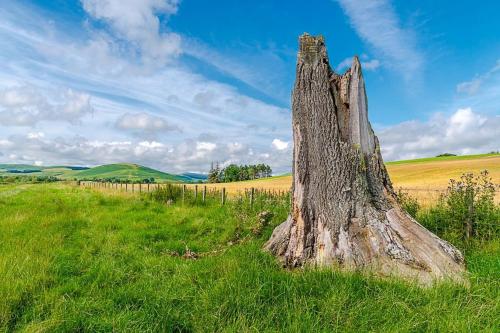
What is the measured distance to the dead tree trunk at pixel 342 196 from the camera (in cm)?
557

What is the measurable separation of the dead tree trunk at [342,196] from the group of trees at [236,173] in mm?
116585

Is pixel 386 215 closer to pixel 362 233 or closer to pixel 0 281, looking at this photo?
pixel 362 233

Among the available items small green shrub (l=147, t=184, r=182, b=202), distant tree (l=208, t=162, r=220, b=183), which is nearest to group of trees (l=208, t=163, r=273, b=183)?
distant tree (l=208, t=162, r=220, b=183)

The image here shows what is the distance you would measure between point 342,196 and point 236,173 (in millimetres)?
123962

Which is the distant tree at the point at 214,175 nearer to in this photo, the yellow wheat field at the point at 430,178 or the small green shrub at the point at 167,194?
the yellow wheat field at the point at 430,178

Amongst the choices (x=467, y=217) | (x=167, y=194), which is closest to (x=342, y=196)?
(x=467, y=217)

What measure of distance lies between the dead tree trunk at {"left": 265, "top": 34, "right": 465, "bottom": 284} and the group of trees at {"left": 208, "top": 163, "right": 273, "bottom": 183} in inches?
4590

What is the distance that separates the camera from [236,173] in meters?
130

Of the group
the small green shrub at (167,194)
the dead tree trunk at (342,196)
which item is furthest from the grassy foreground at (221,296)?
the small green shrub at (167,194)

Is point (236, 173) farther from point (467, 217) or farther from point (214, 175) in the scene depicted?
point (467, 217)

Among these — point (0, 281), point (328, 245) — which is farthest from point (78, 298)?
point (328, 245)

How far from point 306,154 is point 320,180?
64 centimetres

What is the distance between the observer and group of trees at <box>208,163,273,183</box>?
125 m

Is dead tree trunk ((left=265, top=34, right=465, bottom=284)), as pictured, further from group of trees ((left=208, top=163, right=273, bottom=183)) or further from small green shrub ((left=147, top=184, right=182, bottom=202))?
group of trees ((left=208, top=163, right=273, bottom=183))
